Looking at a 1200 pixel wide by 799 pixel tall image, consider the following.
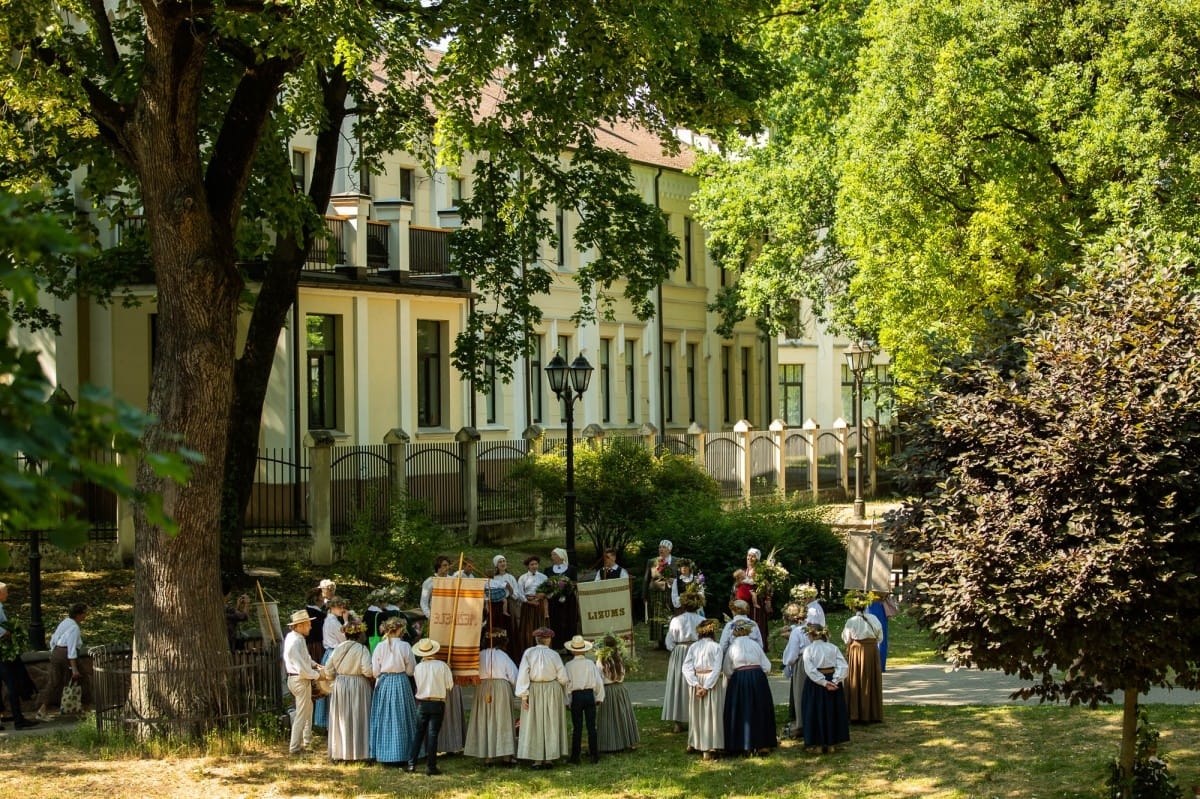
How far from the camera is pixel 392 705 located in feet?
44.1

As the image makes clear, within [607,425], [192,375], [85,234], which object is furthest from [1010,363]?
[607,425]

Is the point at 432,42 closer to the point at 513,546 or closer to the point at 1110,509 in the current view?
the point at 1110,509

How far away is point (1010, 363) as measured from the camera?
1130 cm

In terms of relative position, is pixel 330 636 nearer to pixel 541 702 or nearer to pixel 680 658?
pixel 541 702

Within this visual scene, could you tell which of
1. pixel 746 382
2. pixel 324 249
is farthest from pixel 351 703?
pixel 746 382

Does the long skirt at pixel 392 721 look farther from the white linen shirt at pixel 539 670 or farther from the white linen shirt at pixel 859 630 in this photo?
the white linen shirt at pixel 859 630

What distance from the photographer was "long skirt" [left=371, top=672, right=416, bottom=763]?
1341cm

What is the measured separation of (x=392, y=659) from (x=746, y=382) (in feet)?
121

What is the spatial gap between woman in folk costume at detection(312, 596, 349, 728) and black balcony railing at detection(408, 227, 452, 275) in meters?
17.6

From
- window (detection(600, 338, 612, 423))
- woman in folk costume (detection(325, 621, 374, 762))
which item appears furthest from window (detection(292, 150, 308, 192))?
woman in folk costume (detection(325, 621, 374, 762))

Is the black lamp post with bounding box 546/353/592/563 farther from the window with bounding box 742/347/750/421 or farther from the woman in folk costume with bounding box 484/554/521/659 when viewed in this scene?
the window with bounding box 742/347/750/421

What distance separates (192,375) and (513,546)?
1466 cm

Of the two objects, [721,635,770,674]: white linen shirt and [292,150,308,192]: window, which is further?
[292,150,308,192]: window

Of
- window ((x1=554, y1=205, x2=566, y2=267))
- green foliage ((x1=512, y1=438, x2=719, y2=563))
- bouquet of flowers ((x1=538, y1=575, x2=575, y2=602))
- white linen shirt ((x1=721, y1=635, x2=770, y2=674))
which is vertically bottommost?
white linen shirt ((x1=721, y1=635, x2=770, y2=674))
